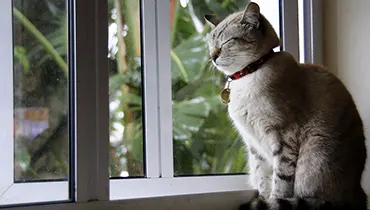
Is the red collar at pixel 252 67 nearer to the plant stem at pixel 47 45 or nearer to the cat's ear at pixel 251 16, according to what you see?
the cat's ear at pixel 251 16

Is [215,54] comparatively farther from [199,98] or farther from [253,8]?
[199,98]

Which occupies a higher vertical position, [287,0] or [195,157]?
[287,0]

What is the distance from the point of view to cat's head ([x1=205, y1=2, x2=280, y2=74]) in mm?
1539

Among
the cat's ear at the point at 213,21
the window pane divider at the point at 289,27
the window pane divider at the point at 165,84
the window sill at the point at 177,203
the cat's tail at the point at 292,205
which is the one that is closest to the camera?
the window sill at the point at 177,203

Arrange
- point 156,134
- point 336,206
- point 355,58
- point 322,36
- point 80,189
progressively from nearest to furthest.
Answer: point 80,189 < point 336,206 < point 156,134 < point 355,58 < point 322,36

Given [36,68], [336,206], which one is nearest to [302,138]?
[336,206]

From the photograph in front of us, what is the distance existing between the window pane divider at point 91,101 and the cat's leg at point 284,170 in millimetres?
494

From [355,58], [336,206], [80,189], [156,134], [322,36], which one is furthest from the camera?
[322,36]

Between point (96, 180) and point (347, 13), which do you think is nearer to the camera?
point (96, 180)

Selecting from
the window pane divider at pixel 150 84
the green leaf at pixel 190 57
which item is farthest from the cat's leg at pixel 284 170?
the green leaf at pixel 190 57

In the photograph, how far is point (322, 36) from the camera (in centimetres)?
205

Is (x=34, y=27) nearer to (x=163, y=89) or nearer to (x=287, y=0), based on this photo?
(x=163, y=89)

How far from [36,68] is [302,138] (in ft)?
2.56

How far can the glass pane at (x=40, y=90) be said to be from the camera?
1.29m
